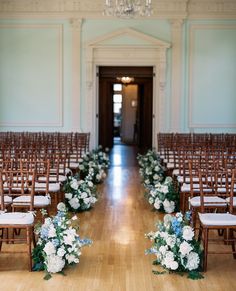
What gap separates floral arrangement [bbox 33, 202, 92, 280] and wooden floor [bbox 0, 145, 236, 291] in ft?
0.32

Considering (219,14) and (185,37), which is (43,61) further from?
(219,14)

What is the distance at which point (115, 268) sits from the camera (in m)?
4.87

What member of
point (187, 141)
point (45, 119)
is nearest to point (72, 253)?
point (187, 141)

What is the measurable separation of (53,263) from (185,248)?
1.18 m

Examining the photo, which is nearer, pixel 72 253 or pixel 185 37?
pixel 72 253

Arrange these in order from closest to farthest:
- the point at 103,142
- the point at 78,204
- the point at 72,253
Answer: the point at 72,253 → the point at 78,204 → the point at 103,142

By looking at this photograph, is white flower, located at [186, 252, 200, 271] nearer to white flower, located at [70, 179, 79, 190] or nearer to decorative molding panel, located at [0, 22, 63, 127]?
white flower, located at [70, 179, 79, 190]

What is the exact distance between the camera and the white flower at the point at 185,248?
4516 mm

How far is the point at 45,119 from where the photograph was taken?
554 inches

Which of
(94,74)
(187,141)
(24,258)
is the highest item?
(94,74)

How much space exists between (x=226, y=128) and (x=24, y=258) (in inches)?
389

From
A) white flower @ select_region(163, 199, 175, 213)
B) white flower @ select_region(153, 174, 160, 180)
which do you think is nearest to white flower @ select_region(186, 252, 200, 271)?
white flower @ select_region(163, 199, 175, 213)

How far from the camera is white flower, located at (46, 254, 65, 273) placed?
456cm

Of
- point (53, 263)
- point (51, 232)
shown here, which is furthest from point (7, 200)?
point (53, 263)
